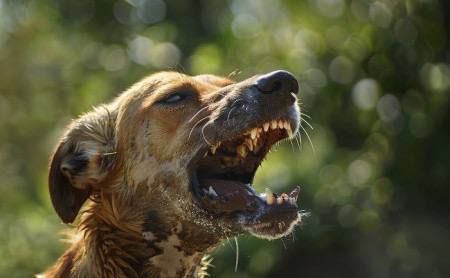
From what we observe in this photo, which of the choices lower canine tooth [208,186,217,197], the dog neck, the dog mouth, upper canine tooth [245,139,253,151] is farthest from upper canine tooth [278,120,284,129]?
the dog neck

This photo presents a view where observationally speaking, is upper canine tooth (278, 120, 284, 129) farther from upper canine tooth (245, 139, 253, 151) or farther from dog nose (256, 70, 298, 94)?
upper canine tooth (245, 139, 253, 151)

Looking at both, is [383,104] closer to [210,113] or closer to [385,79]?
[385,79]

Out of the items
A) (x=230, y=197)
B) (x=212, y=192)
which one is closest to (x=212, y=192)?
(x=212, y=192)

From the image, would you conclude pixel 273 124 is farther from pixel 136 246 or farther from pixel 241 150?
pixel 136 246

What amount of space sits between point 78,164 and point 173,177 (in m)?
0.67

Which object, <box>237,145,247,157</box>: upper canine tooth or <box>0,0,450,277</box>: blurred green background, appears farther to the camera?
<box>0,0,450,277</box>: blurred green background

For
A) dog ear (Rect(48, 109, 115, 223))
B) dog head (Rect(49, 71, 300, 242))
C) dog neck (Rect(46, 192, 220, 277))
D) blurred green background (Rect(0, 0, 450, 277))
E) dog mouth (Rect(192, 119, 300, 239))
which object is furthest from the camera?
blurred green background (Rect(0, 0, 450, 277))

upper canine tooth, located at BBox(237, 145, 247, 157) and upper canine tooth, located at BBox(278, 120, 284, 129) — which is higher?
upper canine tooth, located at BBox(278, 120, 284, 129)

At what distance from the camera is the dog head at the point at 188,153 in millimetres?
5176

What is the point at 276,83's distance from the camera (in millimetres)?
5195

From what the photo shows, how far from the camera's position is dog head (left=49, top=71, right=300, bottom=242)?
17.0 ft

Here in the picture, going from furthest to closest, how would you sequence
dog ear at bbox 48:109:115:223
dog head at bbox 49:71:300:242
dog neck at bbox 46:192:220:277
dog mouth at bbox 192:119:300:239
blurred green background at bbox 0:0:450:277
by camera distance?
1. blurred green background at bbox 0:0:450:277
2. dog ear at bbox 48:109:115:223
3. dog neck at bbox 46:192:220:277
4. dog head at bbox 49:71:300:242
5. dog mouth at bbox 192:119:300:239

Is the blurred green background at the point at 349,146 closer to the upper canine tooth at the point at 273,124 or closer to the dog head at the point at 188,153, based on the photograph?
the dog head at the point at 188,153

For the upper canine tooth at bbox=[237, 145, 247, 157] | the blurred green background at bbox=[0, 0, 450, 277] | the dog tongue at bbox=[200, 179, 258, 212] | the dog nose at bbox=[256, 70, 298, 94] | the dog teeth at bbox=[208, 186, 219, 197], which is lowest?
the blurred green background at bbox=[0, 0, 450, 277]
